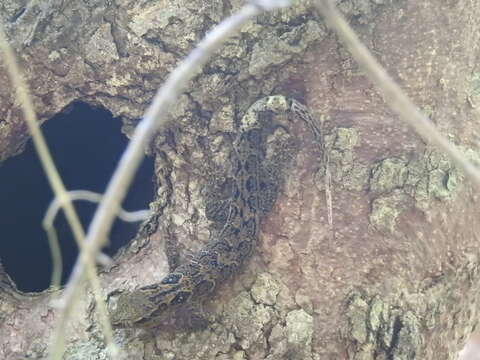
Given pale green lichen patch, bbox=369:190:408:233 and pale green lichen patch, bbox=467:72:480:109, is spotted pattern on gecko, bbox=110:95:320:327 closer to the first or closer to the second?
pale green lichen patch, bbox=369:190:408:233

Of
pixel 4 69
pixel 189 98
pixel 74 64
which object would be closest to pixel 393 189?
pixel 189 98

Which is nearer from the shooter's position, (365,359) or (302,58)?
(365,359)

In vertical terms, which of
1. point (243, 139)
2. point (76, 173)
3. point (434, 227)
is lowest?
point (434, 227)

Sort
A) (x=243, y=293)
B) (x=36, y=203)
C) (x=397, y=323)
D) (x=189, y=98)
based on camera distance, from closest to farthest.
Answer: (x=397, y=323) < (x=243, y=293) < (x=189, y=98) < (x=36, y=203)

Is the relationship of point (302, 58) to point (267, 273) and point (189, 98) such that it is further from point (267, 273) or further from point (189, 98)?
point (267, 273)

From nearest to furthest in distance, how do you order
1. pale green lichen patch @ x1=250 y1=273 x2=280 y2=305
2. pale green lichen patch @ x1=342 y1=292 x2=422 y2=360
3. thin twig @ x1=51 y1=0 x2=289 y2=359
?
1. thin twig @ x1=51 y1=0 x2=289 y2=359
2. pale green lichen patch @ x1=342 y1=292 x2=422 y2=360
3. pale green lichen patch @ x1=250 y1=273 x2=280 y2=305

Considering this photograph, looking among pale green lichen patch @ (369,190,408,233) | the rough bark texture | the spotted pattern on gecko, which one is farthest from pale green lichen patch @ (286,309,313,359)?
pale green lichen patch @ (369,190,408,233)

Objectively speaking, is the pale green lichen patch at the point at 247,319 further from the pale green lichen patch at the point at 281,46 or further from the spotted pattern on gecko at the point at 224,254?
the pale green lichen patch at the point at 281,46
